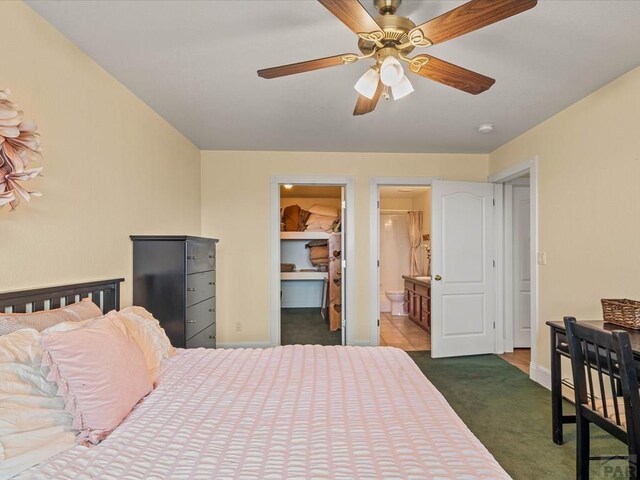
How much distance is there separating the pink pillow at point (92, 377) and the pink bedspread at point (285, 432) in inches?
2.8

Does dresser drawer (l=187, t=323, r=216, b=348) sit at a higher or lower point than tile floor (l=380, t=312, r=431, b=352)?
higher

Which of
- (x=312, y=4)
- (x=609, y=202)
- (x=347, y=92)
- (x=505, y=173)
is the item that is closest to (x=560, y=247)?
(x=609, y=202)

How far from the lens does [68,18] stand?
182cm

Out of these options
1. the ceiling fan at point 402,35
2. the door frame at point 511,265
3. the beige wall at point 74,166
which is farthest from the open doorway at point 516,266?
the beige wall at point 74,166

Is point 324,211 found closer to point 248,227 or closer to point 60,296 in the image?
point 248,227

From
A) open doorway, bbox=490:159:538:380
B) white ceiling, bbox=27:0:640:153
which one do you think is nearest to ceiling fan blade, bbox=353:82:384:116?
white ceiling, bbox=27:0:640:153

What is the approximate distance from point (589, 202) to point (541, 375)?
1665mm

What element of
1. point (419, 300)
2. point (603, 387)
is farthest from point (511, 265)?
point (603, 387)

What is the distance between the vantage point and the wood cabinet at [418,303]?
5.28 m

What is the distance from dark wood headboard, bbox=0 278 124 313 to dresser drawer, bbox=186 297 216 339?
55 centimetres

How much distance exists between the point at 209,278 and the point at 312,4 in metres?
2.54

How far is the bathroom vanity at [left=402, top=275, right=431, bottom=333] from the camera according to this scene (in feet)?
17.3

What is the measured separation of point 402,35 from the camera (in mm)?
1571

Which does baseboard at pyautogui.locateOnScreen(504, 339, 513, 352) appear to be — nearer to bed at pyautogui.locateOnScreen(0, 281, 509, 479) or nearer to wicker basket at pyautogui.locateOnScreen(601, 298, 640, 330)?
wicker basket at pyautogui.locateOnScreen(601, 298, 640, 330)
